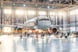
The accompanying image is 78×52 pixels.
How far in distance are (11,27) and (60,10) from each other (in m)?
5.32

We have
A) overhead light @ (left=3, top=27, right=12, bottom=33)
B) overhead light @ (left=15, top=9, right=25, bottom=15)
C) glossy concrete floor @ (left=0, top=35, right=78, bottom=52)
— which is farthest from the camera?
overhead light @ (left=3, top=27, right=12, bottom=33)

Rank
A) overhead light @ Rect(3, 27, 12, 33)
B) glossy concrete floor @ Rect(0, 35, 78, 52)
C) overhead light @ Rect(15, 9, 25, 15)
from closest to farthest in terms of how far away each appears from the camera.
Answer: glossy concrete floor @ Rect(0, 35, 78, 52) < overhead light @ Rect(15, 9, 25, 15) < overhead light @ Rect(3, 27, 12, 33)

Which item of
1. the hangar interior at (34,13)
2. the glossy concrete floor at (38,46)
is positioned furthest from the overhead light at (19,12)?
the glossy concrete floor at (38,46)

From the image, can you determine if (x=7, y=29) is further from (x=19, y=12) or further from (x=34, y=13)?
(x=34, y=13)

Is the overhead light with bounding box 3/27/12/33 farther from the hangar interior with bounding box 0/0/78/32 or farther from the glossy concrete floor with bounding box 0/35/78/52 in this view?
the glossy concrete floor with bounding box 0/35/78/52

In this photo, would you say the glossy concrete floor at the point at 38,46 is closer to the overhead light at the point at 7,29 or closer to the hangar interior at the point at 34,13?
the overhead light at the point at 7,29

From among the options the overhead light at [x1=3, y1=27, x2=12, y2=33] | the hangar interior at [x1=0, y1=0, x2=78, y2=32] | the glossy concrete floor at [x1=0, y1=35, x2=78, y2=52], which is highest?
the hangar interior at [x1=0, y1=0, x2=78, y2=32]

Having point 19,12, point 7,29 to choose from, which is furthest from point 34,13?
point 7,29

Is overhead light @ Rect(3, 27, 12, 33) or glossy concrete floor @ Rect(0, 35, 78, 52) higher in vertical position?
overhead light @ Rect(3, 27, 12, 33)

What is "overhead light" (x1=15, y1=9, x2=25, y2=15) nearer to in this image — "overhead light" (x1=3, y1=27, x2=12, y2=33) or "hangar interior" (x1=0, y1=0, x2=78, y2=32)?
"hangar interior" (x1=0, y1=0, x2=78, y2=32)

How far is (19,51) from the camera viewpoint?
7812 millimetres

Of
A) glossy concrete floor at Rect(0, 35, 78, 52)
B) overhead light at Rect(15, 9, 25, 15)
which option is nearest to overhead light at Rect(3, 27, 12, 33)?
glossy concrete floor at Rect(0, 35, 78, 52)

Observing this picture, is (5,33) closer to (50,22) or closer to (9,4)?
(9,4)

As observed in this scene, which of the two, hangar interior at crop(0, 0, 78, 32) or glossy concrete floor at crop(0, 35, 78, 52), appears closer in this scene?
glossy concrete floor at crop(0, 35, 78, 52)
